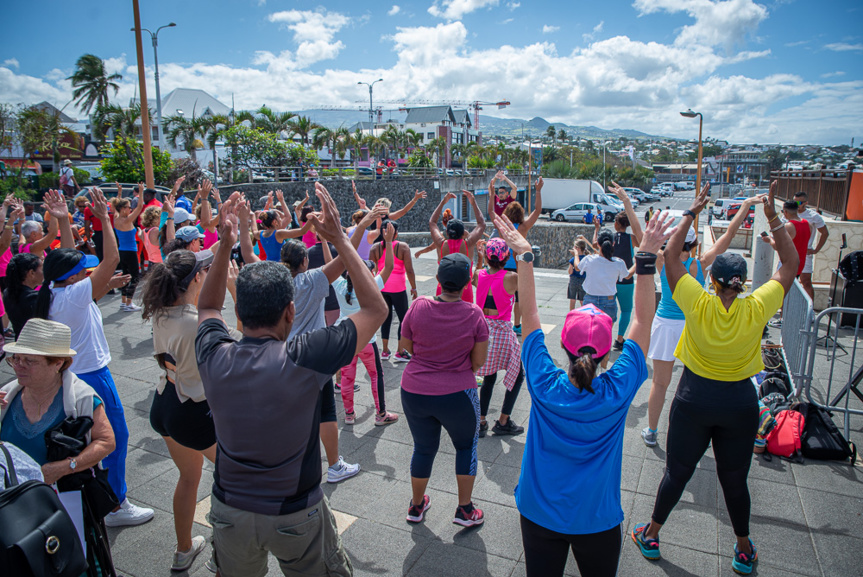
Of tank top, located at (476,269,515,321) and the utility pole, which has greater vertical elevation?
the utility pole

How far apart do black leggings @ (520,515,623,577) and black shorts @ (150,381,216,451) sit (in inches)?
73.1

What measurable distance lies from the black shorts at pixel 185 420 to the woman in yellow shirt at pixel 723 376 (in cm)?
271

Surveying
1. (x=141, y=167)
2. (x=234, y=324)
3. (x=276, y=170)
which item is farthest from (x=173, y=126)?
(x=234, y=324)

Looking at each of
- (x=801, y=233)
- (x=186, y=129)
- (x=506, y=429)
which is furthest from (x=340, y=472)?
(x=186, y=129)

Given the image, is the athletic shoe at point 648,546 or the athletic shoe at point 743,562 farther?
the athletic shoe at point 648,546

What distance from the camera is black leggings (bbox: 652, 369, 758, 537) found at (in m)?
2.85

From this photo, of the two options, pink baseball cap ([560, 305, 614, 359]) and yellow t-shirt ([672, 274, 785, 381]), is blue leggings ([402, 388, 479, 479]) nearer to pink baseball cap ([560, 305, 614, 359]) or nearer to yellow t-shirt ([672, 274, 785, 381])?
pink baseball cap ([560, 305, 614, 359])

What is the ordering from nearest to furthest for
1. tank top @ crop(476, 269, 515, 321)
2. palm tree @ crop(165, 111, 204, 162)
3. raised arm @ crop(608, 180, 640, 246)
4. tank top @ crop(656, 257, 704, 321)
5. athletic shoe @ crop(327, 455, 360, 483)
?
raised arm @ crop(608, 180, 640, 246), athletic shoe @ crop(327, 455, 360, 483), tank top @ crop(656, 257, 704, 321), tank top @ crop(476, 269, 515, 321), palm tree @ crop(165, 111, 204, 162)

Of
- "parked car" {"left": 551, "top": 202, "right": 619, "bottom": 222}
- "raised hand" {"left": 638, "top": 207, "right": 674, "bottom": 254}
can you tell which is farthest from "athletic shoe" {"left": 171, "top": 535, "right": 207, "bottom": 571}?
"parked car" {"left": 551, "top": 202, "right": 619, "bottom": 222}

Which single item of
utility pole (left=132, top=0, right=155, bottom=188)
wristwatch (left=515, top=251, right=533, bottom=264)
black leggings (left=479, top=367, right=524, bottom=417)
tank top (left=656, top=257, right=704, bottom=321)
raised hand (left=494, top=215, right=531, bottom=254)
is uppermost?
utility pole (left=132, top=0, right=155, bottom=188)

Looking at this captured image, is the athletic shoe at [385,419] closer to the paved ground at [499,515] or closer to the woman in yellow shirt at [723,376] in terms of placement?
the paved ground at [499,515]

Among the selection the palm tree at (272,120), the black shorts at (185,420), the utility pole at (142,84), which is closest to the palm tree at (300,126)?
the palm tree at (272,120)

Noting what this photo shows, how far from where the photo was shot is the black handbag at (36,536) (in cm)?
159

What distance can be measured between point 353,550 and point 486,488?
1.12m
